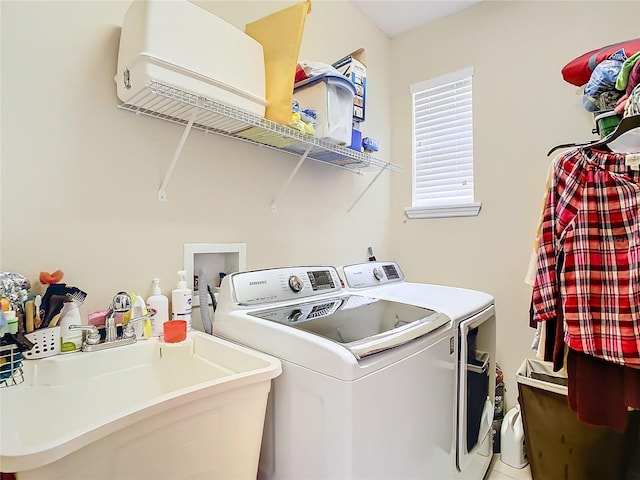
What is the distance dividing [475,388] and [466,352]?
259 mm

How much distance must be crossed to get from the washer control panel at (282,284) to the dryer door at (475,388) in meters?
0.61

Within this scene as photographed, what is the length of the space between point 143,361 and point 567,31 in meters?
2.65

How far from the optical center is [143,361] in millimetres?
1165

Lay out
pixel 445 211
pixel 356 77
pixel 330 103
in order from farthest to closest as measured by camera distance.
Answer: pixel 445 211
pixel 356 77
pixel 330 103

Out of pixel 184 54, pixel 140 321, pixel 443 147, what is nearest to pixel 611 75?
pixel 443 147

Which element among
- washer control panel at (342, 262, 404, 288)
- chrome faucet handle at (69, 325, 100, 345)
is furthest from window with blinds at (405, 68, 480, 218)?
chrome faucet handle at (69, 325, 100, 345)

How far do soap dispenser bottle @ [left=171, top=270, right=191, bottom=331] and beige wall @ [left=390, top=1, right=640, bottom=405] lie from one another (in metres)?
1.69

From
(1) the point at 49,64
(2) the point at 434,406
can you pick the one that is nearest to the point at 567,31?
(2) the point at 434,406

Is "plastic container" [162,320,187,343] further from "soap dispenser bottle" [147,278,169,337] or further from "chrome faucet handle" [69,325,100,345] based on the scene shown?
"chrome faucet handle" [69,325,100,345]

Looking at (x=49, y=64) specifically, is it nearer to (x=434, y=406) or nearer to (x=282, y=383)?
(x=282, y=383)

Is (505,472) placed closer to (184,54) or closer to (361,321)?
(361,321)

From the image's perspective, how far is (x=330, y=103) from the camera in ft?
5.28

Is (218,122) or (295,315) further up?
(218,122)

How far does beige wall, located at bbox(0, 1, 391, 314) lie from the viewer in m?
1.06
